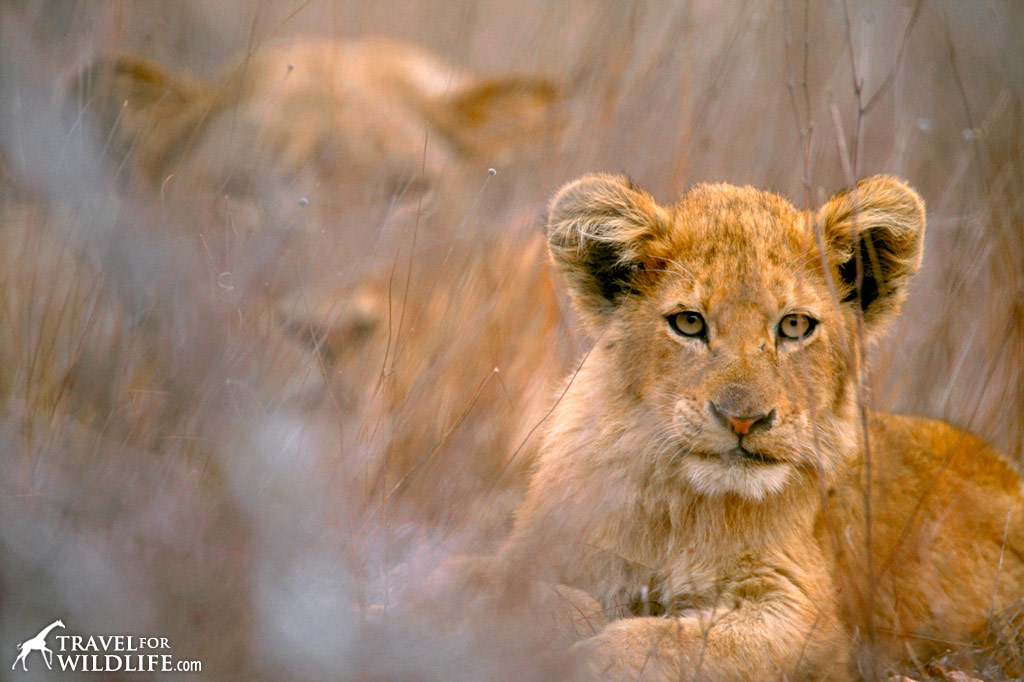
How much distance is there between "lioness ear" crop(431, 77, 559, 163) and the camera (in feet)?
15.4

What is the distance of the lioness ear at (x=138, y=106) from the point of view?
332cm

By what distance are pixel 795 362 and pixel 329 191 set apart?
193 cm

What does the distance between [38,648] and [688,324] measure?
70.4 inches

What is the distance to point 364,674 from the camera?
6.80 feet

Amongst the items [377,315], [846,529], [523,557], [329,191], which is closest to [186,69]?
[329,191]

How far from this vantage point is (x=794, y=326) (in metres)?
2.90

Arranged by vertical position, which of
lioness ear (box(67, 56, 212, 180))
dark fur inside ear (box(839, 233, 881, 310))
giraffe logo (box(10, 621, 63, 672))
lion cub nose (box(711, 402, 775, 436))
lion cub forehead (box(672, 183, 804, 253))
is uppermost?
lioness ear (box(67, 56, 212, 180))

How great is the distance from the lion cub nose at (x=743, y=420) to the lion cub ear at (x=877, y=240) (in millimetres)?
523

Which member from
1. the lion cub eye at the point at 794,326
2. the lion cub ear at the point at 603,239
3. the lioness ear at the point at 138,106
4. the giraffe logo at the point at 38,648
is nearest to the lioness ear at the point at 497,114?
the lioness ear at the point at 138,106

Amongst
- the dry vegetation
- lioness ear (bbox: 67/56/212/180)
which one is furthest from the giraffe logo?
lioness ear (bbox: 67/56/212/180)

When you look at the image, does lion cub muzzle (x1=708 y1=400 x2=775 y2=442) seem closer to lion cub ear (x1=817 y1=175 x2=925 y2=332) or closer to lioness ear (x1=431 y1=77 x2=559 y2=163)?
lion cub ear (x1=817 y1=175 x2=925 y2=332)

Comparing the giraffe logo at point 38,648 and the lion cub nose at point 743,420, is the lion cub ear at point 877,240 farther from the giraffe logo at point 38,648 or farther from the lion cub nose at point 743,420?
the giraffe logo at point 38,648

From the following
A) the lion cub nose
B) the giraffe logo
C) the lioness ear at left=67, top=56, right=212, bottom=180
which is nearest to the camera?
the giraffe logo

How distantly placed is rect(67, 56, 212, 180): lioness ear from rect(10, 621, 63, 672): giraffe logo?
1684mm
